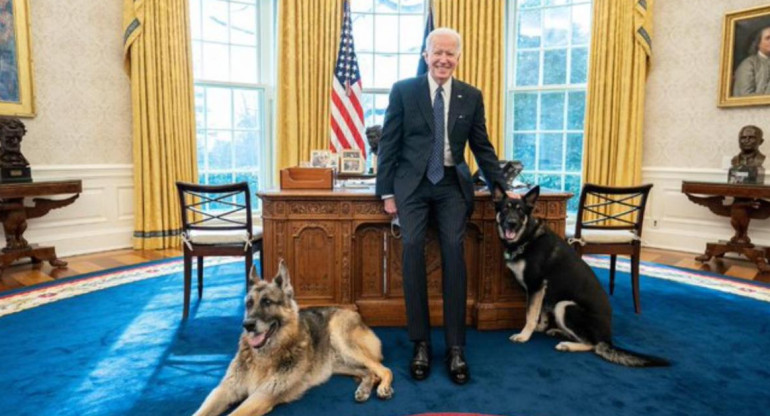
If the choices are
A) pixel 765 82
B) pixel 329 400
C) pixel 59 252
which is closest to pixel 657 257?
pixel 765 82

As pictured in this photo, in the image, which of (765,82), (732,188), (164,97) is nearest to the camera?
(732,188)

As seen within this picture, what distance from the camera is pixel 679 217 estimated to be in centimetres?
566

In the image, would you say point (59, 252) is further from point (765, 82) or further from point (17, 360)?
point (765, 82)

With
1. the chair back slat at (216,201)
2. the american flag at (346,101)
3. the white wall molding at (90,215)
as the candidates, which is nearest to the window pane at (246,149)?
the white wall molding at (90,215)

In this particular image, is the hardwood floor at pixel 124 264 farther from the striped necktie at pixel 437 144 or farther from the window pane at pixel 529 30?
the striped necktie at pixel 437 144

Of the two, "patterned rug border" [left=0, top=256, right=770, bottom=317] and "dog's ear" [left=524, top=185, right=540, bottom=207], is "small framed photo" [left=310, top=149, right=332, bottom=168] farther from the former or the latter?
"patterned rug border" [left=0, top=256, right=770, bottom=317]

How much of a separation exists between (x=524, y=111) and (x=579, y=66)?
81 cm

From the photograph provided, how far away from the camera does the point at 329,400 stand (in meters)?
2.24

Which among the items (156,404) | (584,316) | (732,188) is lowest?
(156,404)

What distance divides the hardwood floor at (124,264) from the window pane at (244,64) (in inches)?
87.7

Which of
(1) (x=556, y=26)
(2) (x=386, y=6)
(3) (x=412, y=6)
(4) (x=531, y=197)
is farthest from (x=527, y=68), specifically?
(4) (x=531, y=197)

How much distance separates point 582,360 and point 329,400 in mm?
1354

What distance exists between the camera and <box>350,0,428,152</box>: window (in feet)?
21.0

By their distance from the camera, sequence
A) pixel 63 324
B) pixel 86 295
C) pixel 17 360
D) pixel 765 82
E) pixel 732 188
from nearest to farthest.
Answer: pixel 17 360 → pixel 63 324 → pixel 86 295 → pixel 732 188 → pixel 765 82
